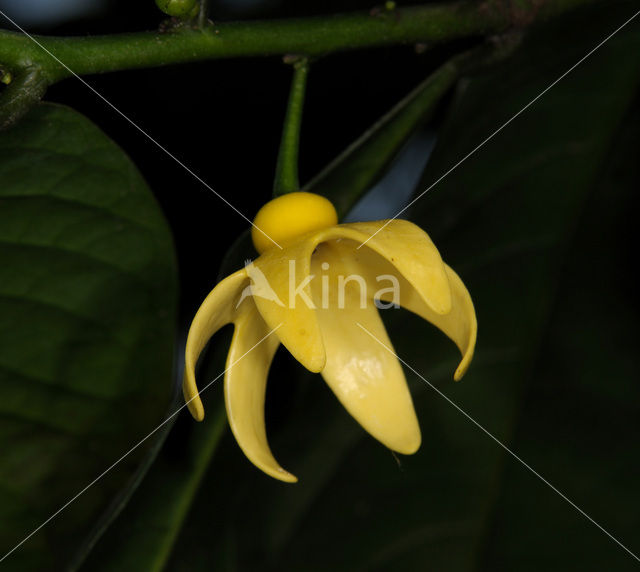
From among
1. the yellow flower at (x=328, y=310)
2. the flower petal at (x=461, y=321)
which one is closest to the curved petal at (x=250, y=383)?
the yellow flower at (x=328, y=310)

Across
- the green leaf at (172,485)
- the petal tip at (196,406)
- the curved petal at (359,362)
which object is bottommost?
the green leaf at (172,485)

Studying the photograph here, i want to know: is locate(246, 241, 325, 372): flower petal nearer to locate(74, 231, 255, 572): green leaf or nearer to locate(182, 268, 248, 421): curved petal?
locate(182, 268, 248, 421): curved petal

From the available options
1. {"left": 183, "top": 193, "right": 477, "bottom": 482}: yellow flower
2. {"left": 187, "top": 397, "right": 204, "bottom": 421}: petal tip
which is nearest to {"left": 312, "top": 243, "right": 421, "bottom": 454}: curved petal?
{"left": 183, "top": 193, "right": 477, "bottom": 482}: yellow flower

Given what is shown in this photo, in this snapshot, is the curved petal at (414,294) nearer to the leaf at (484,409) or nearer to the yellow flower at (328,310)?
the yellow flower at (328,310)

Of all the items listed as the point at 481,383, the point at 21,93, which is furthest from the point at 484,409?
the point at 21,93

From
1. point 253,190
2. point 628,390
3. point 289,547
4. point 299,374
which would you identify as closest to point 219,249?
point 253,190
